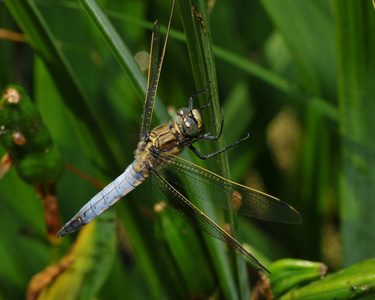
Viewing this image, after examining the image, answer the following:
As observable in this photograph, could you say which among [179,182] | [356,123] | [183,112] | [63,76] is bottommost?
[356,123]

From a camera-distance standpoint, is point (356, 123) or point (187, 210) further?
point (356, 123)

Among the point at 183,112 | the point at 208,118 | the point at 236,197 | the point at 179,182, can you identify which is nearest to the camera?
the point at 208,118

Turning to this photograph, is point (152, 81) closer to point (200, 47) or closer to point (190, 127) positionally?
point (190, 127)

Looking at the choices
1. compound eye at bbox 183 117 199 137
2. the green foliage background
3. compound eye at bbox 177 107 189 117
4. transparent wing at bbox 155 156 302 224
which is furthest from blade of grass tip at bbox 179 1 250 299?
compound eye at bbox 177 107 189 117

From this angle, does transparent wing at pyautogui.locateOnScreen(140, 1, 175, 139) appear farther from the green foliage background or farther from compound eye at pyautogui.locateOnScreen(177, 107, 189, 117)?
compound eye at pyautogui.locateOnScreen(177, 107, 189, 117)

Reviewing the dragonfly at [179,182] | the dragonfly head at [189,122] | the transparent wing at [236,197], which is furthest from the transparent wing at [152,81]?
the transparent wing at [236,197]

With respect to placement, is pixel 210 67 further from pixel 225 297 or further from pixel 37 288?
pixel 37 288

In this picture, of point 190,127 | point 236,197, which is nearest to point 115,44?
point 190,127
